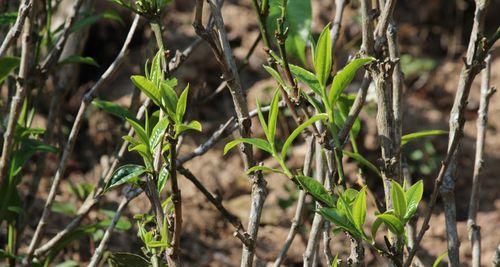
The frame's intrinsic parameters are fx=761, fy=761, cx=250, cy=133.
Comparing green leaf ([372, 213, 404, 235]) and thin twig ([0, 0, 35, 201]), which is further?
thin twig ([0, 0, 35, 201])

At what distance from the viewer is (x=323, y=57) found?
146cm

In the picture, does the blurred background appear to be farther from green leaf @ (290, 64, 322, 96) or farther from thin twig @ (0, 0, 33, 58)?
green leaf @ (290, 64, 322, 96)

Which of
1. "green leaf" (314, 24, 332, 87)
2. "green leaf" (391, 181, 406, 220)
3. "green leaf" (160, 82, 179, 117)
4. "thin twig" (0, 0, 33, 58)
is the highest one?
"thin twig" (0, 0, 33, 58)

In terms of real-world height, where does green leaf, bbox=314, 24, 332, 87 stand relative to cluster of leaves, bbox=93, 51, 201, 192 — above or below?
above

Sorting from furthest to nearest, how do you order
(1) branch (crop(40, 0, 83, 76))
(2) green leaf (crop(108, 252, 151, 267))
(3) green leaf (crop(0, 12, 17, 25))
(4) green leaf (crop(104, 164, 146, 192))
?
(1) branch (crop(40, 0, 83, 76)), (3) green leaf (crop(0, 12, 17, 25)), (2) green leaf (crop(108, 252, 151, 267)), (4) green leaf (crop(104, 164, 146, 192))

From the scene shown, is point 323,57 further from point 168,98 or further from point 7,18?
point 7,18

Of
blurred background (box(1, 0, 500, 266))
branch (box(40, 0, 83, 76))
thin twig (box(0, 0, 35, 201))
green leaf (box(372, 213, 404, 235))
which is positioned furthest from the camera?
blurred background (box(1, 0, 500, 266))

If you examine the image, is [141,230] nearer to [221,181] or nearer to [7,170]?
[7,170]

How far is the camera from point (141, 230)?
159cm

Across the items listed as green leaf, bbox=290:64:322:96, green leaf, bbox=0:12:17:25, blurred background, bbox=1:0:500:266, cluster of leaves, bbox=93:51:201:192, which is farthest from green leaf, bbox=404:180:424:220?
green leaf, bbox=0:12:17:25

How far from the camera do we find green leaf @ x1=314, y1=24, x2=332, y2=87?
1449mm

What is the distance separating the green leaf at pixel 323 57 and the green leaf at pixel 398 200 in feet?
0.81

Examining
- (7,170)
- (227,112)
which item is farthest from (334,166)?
(227,112)

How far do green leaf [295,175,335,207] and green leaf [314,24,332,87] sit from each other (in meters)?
0.19
